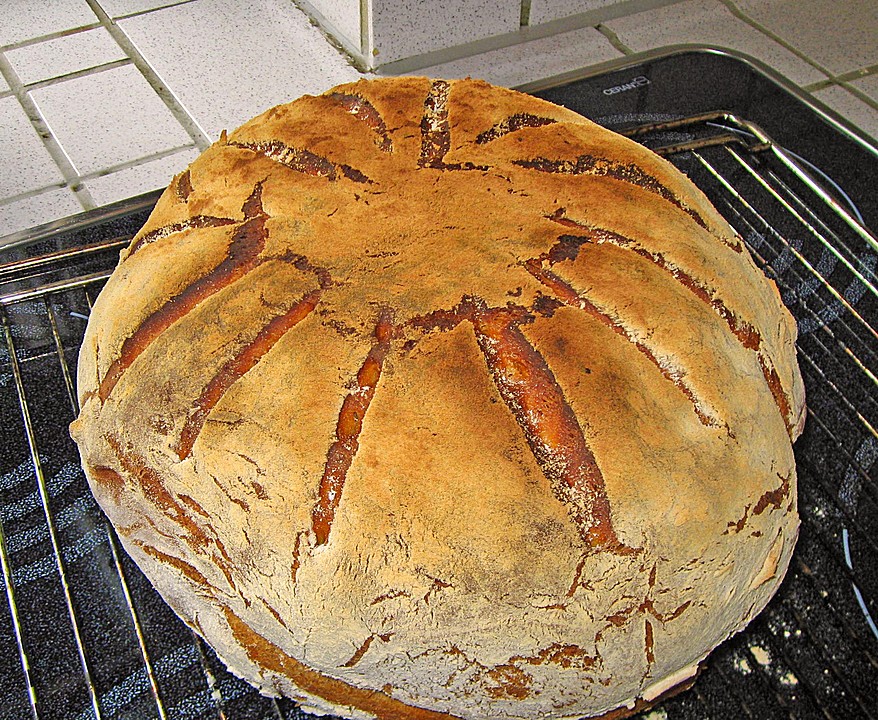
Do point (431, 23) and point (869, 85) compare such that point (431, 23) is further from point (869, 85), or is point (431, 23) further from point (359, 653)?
point (359, 653)

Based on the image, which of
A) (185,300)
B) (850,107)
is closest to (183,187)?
(185,300)

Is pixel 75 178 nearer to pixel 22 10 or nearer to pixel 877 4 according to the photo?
pixel 22 10

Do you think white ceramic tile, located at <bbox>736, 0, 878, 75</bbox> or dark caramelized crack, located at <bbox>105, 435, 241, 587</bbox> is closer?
dark caramelized crack, located at <bbox>105, 435, 241, 587</bbox>

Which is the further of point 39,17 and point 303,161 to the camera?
point 39,17

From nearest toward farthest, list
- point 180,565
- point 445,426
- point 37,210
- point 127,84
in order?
point 445,426
point 180,565
point 37,210
point 127,84

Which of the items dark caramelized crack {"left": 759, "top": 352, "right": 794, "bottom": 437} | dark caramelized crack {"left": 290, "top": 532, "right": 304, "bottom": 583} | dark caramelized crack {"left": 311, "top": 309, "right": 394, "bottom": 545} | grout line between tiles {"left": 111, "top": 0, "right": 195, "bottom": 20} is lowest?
dark caramelized crack {"left": 759, "top": 352, "right": 794, "bottom": 437}

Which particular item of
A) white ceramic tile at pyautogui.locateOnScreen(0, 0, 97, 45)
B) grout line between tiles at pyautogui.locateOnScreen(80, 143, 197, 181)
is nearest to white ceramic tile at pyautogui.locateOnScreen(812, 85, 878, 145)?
grout line between tiles at pyautogui.locateOnScreen(80, 143, 197, 181)

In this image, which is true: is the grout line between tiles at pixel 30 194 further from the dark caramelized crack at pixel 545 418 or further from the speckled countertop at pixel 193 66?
the dark caramelized crack at pixel 545 418

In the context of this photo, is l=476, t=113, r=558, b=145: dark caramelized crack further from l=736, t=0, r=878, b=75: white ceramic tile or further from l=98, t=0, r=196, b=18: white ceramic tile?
l=98, t=0, r=196, b=18: white ceramic tile
